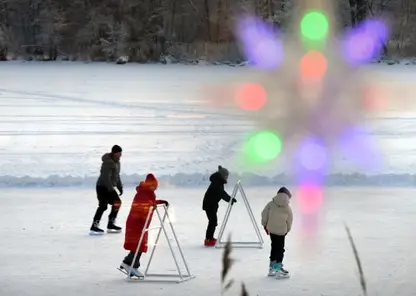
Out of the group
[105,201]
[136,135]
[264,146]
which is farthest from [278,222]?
[136,135]

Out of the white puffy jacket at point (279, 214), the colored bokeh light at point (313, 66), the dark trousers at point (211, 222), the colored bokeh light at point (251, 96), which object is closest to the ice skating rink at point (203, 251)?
the dark trousers at point (211, 222)

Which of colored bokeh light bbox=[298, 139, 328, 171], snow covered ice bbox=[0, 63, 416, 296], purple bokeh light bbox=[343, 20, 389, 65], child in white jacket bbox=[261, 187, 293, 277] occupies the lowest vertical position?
colored bokeh light bbox=[298, 139, 328, 171]

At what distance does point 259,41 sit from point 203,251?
Answer: 47958 mm

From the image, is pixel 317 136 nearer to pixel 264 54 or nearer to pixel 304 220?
pixel 304 220

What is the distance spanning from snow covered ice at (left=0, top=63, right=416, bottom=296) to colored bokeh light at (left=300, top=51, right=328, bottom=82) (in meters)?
12.5

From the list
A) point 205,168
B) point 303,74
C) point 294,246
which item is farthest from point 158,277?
point 303,74

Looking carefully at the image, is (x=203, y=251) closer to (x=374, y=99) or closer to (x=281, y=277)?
(x=281, y=277)

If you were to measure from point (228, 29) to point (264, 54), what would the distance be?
4.43m

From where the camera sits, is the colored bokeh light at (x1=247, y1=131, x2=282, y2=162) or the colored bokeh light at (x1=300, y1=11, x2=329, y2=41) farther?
the colored bokeh light at (x1=300, y1=11, x2=329, y2=41)

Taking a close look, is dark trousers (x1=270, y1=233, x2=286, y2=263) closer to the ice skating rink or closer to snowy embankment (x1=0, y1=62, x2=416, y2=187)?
the ice skating rink

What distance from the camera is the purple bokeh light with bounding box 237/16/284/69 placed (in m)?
50.4

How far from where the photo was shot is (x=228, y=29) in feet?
185

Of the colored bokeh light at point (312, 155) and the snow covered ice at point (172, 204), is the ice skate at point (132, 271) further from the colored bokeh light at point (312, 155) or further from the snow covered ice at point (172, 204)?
the colored bokeh light at point (312, 155)

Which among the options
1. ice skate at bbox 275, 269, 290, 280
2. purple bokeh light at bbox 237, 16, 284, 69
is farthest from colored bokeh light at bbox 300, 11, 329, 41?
ice skate at bbox 275, 269, 290, 280
